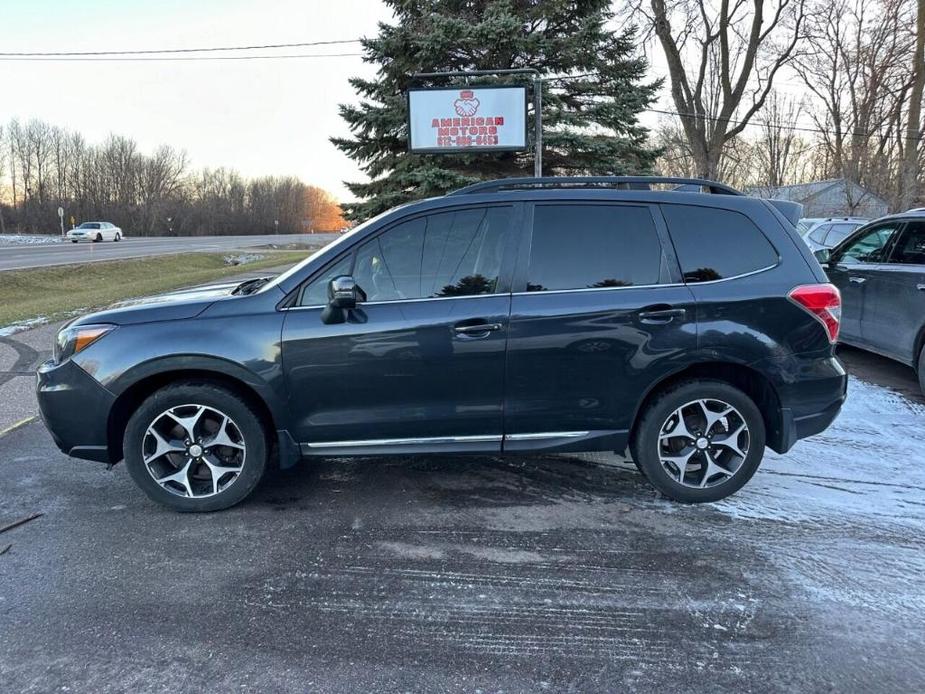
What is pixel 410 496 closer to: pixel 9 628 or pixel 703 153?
pixel 9 628

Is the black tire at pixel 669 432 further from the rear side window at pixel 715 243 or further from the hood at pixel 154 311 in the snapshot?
the hood at pixel 154 311

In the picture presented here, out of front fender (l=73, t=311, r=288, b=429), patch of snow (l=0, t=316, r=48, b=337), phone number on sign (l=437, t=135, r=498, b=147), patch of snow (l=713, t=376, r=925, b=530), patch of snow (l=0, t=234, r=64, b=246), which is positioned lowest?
patch of snow (l=713, t=376, r=925, b=530)

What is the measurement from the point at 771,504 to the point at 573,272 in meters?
1.89

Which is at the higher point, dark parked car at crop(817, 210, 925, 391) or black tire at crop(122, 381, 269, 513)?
dark parked car at crop(817, 210, 925, 391)

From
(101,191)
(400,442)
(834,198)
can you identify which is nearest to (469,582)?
(400,442)

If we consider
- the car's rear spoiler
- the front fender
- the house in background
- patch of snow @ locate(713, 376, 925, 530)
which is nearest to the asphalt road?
the front fender

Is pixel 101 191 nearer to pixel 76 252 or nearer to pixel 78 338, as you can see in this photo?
pixel 76 252

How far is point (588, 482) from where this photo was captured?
4.08 metres

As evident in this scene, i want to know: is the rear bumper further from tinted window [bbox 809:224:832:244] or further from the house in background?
the house in background

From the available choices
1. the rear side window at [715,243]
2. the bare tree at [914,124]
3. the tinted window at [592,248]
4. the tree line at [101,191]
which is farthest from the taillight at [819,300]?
the tree line at [101,191]

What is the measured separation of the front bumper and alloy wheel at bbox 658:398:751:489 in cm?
327

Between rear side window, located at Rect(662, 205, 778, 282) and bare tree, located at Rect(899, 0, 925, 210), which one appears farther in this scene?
bare tree, located at Rect(899, 0, 925, 210)

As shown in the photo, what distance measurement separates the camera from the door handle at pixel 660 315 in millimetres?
3523

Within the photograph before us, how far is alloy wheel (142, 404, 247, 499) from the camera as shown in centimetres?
352
